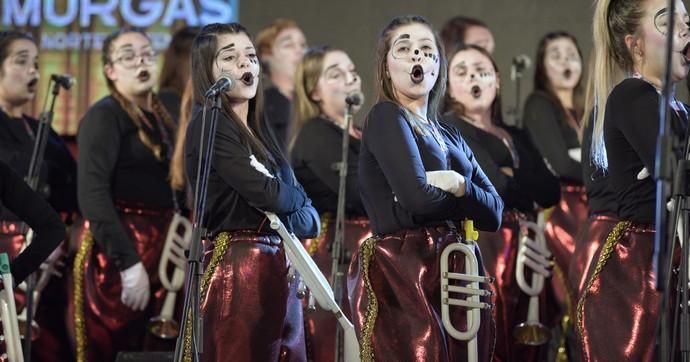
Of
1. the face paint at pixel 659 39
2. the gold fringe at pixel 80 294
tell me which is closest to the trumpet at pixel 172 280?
the gold fringe at pixel 80 294

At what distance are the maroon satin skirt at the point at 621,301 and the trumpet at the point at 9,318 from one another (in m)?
2.01

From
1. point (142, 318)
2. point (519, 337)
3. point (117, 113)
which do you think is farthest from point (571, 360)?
point (117, 113)

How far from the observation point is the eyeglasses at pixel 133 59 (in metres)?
6.52

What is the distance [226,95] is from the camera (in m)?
4.92

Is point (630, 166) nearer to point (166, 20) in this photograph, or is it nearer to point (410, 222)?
point (410, 222)

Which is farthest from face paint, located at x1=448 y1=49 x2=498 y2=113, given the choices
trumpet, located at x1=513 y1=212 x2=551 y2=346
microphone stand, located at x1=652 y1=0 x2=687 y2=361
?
microphone stand, located at x1=652 y1=0 x2=687 y2=361

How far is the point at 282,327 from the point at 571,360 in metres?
2.70

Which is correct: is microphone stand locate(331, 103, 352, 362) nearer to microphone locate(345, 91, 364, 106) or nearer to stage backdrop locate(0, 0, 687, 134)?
microphone locate(345, 91, 364, 106)

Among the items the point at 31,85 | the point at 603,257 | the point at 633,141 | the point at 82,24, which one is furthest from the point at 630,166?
the point at 82,24

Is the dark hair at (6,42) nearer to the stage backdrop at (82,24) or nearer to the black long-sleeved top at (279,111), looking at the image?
the black long-sleeved top at (279,111)

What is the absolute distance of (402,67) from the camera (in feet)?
15.2

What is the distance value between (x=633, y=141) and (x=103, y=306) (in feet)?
10.3

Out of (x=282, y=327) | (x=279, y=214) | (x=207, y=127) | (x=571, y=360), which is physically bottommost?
(x=571, y=360)

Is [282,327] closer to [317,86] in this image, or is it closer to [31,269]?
[31,269]
